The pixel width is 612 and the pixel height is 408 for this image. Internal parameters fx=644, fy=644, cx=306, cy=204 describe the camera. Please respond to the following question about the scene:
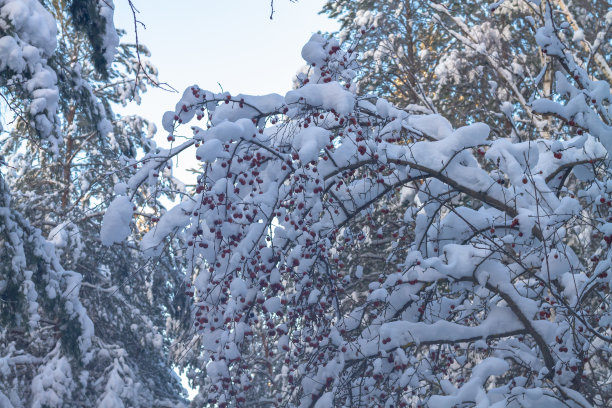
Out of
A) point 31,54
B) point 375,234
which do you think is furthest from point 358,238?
point 31,54

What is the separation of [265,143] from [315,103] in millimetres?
460

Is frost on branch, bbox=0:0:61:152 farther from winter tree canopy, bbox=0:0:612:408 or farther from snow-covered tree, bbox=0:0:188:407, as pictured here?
winter tree canopy, bbox=0:0:612:408

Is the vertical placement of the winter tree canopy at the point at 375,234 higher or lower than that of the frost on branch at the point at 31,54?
lower

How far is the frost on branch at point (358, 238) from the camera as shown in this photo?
4.02 metres

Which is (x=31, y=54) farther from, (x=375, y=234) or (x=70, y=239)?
A: (x=70, y=239)

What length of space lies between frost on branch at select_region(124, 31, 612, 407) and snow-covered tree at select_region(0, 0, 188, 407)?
7.05ft

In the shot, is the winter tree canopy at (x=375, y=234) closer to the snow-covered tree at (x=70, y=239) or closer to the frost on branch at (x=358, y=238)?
the frost on branch at (x=358, y=238)

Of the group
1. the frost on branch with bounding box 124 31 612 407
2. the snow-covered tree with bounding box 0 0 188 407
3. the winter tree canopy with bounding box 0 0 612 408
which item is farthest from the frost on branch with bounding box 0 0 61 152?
the frost on branch with bounding box 124 31 612 407

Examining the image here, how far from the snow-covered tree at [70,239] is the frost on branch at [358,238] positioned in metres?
2.15

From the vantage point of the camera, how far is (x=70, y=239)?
1212 centimetres

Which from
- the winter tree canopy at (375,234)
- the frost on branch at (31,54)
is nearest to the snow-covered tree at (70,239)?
the frost on branch at (31,54)

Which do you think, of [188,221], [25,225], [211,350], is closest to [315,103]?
[188,221]

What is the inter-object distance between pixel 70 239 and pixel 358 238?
8.77 metres

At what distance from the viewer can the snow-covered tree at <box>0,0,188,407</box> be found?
7145 mm
